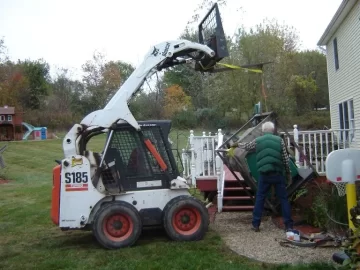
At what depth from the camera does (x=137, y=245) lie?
7160mm

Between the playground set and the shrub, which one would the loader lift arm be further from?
the playground set

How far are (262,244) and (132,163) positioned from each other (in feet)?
7.72

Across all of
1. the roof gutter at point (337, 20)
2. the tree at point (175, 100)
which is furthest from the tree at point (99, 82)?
the roof gutter at point (337, 20)

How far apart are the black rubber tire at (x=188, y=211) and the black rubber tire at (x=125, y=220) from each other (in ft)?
1.47

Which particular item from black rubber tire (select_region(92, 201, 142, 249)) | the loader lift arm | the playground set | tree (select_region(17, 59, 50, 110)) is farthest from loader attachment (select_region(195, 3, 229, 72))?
tree (select_region(17, 59, 50, 110))

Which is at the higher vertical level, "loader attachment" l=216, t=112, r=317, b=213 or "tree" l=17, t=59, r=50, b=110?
"tree" l=17, t=59, r=50, b=110

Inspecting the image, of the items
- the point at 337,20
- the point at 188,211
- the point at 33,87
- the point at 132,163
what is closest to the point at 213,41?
the point at 132,163

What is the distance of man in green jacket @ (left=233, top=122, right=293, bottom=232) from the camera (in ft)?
24.4

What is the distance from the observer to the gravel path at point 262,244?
600 centimetres

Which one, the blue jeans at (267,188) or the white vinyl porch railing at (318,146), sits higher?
the white vinyl porch railing at (318,146)

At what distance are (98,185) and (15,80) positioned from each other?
4224 centimetres

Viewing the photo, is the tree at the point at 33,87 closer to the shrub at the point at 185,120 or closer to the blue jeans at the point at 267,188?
the shrub at the point at 185,120

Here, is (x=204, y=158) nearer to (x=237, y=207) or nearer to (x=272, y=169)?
(x=237, y=207)

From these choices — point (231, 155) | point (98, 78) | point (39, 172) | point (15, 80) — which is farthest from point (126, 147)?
point (15, 80)
